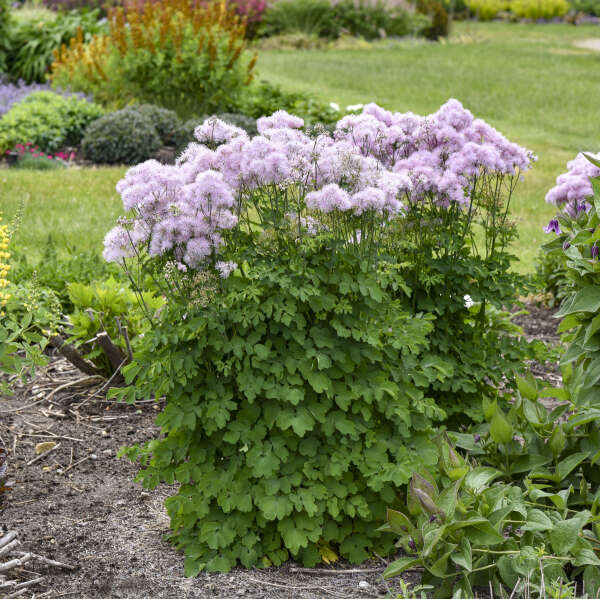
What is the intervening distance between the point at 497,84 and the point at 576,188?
12.5 m

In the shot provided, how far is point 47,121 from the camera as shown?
9695 mm

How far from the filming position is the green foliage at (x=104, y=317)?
415 cm

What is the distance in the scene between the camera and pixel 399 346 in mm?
2732

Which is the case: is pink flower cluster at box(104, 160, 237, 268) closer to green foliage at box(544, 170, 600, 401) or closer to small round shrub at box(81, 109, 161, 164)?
green foliage at box(544, 170, 600, 401)

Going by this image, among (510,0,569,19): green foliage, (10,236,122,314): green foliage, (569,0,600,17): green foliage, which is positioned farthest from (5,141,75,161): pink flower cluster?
(569,0,600,17): green foliage

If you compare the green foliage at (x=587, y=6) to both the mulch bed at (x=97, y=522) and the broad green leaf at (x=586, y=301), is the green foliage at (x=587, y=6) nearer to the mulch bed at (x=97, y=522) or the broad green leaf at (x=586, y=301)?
the mulch bed at (x=97, y=522)

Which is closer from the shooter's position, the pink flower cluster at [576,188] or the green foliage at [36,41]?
the pink flower cluster at [576,188]

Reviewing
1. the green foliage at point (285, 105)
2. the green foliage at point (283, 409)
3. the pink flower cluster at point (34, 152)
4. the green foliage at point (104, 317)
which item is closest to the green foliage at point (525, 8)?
the green foliage at point (285, 105)

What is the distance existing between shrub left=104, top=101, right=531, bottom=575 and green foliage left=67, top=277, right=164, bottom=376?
1376mm

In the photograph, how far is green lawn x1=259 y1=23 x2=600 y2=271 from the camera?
1087 cm

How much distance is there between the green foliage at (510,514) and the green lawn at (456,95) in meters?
3.48

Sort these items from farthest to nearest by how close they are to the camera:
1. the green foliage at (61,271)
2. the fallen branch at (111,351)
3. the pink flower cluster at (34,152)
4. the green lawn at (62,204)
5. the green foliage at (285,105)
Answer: the green foliage at (285,105), the pink flower cluster at (34,152), the green lawn at (62,204), the green foliage at (61,271), the fallen branch at (111,351)

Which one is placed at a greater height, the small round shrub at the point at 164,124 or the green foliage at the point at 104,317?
the small round shrub at the point at 164,124

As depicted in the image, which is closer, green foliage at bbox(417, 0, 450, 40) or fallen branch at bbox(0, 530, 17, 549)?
fallen branch at bbox(0, 530, 17, 549)
